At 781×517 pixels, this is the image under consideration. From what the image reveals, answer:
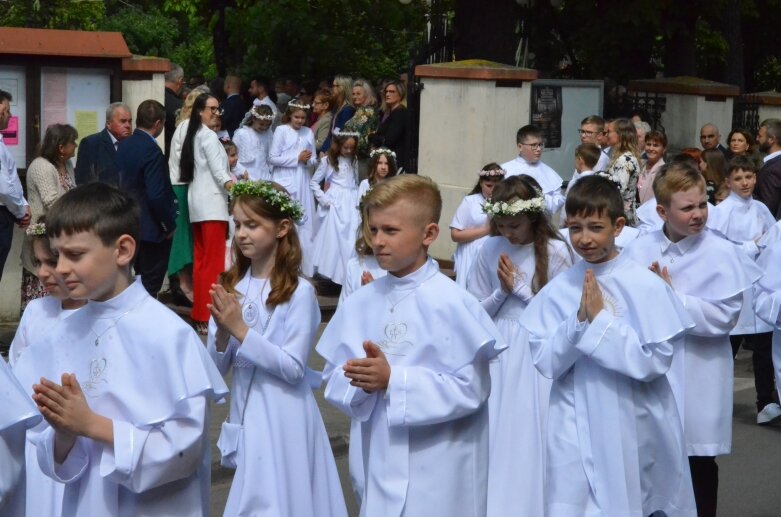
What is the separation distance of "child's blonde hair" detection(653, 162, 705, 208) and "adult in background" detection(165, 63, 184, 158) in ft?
27.5

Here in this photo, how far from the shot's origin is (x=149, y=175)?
11578 mm

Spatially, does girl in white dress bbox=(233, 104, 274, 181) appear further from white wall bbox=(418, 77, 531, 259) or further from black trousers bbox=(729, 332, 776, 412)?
black trousers bbox=(729, 332, 776, 412)

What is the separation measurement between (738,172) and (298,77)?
12.4m

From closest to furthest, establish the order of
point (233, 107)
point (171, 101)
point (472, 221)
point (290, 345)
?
point (290, 345)
point (472, 221)
point (171, 101)
point (233, 107)

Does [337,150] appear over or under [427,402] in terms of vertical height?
over

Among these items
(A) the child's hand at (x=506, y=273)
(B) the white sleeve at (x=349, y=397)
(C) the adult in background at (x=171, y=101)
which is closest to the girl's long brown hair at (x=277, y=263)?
(B) the white sleeve at (x=349, y=397)

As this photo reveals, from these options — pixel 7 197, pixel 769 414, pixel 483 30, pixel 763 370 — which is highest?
pixel 483 30

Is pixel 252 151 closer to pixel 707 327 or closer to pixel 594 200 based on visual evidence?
pixel 707 327

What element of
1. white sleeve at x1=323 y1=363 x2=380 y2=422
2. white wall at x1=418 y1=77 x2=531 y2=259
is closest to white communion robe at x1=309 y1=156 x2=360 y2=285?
white wall at x1=418 y1=77 x2=531 y2=259

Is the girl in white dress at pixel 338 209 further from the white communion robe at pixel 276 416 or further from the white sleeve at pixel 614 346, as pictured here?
the white sleeve at pixel 614 346

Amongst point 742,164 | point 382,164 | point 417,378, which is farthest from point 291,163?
point 417,378

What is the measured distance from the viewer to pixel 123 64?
43.4ft

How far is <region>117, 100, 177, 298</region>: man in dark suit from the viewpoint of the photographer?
11570 mm

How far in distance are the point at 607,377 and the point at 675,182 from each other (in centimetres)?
122
